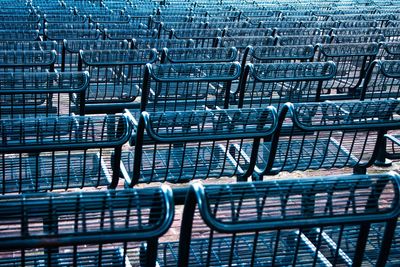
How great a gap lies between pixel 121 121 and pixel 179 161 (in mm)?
852

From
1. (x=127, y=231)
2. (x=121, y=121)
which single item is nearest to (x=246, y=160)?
(x=121, y=121)

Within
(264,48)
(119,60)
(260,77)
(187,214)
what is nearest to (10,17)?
(119,60)

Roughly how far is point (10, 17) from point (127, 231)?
290 inches

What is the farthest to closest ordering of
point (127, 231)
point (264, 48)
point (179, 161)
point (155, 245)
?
1. point (264, 48)
2. point (179, 161)
3. point (155, 245)
4. point (127, 231)

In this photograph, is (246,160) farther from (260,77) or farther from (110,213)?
(110,213)

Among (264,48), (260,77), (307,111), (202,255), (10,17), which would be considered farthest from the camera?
(10,17)

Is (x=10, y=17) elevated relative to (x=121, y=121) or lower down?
lower down

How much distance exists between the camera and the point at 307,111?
14.4 ft

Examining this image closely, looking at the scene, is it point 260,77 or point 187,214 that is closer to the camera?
point 187,214

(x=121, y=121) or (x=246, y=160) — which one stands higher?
(x=121, y=121)

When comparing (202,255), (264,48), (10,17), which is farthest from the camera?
(10,17)

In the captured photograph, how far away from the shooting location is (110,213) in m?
2.56

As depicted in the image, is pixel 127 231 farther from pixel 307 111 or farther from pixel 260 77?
pixel 260 77

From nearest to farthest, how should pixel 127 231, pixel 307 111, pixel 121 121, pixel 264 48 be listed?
1. pixel 127 231
2. pixel 121 121
3. pixel 307 111
4. pixel 264 48
